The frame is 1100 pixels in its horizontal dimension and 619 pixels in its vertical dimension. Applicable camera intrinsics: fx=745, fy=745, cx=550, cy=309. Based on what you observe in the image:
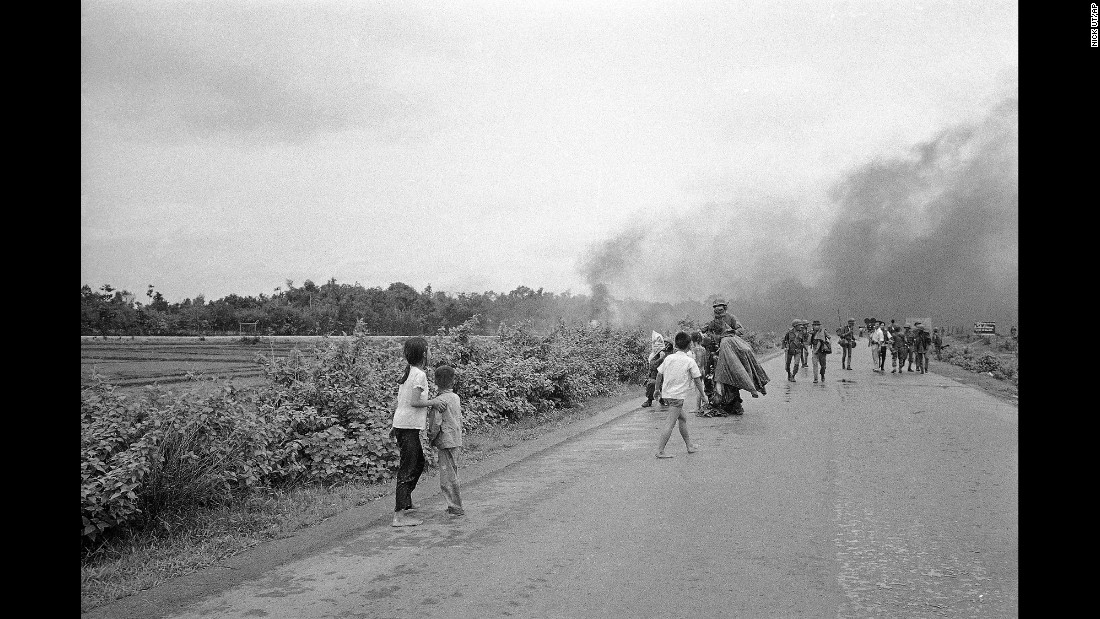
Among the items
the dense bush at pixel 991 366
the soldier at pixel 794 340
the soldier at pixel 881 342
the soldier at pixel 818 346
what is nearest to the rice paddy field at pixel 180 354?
the soldier at pixel 818 346

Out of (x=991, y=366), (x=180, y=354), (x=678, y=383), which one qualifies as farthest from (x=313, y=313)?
(x=991, y=366)

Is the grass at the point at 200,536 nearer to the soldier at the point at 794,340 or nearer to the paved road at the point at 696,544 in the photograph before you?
the paved road at the point at 696,544

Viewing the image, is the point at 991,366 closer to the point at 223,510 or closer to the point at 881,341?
the point at 881,341

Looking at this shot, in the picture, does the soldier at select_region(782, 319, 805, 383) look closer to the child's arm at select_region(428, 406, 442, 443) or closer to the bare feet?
the child's arm at select_region(428, 406, 442, 443)

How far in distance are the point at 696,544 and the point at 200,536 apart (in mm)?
4213

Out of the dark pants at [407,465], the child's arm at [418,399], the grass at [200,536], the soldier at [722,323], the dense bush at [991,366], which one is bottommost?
the dense bush at [991,366]

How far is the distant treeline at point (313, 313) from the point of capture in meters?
16.0

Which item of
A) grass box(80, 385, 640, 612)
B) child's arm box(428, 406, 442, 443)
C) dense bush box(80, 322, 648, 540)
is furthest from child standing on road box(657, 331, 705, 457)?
child's arm box(428, 406, 442, 443)

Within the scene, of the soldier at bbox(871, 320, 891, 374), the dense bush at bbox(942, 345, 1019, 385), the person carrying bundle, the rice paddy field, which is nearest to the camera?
the rice paddy field

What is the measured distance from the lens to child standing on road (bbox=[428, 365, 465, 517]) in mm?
6969

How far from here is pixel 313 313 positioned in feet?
101

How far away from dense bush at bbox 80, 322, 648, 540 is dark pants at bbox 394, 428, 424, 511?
167cm

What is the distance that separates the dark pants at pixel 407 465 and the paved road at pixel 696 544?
0.31 m

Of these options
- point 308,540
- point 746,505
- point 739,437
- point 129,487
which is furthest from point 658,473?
point 129,487
